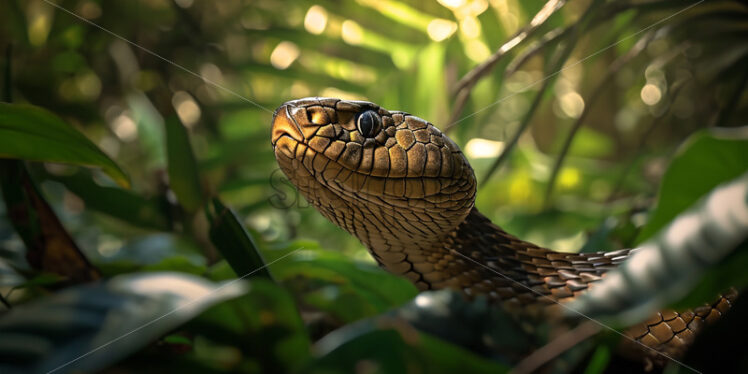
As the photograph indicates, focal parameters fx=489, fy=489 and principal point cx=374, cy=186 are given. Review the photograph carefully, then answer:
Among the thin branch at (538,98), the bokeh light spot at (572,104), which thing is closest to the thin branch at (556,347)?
the thin branch at (538,98)

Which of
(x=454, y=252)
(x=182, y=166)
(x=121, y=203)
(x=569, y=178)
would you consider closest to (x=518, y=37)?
(x=454, y=252)

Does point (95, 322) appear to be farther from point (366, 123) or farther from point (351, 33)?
point (351, 33)

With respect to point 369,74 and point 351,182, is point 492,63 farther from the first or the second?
point 369,74

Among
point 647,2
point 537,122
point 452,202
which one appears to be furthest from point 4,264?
point 537,122

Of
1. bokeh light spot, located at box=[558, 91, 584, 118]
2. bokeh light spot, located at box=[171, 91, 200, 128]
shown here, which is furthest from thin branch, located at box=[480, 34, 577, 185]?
bokeh light spot, located at box=[171, 91, 200, 128]

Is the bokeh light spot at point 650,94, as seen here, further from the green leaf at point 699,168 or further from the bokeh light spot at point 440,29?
the green leaf at point 699,168
